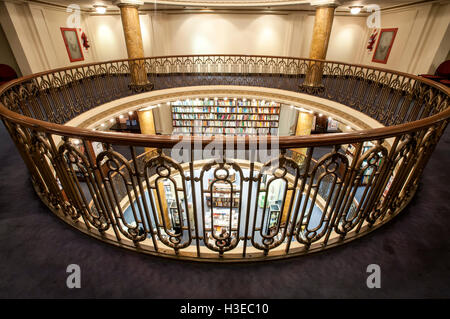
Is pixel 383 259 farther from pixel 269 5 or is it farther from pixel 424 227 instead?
pixel 269 5

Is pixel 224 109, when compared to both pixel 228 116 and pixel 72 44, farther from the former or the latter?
pixel 72 44

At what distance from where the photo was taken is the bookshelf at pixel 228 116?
8.78 metres

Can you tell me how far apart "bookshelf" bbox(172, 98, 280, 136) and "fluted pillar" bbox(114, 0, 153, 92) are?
7.37ft

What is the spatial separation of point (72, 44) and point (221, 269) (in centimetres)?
1038

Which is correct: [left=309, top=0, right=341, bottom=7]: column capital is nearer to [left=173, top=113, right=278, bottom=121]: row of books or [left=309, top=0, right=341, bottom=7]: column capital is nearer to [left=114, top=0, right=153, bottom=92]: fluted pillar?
[left=173, top=113, right=278, bottom=121]: row of books

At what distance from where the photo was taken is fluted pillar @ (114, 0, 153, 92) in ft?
20.6

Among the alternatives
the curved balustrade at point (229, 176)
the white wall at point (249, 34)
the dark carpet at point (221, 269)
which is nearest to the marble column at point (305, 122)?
the white wall at point (249, 34)

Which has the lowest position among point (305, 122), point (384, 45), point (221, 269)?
point (305, 122)

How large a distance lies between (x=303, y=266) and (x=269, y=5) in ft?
27.2

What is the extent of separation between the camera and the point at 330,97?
6.48 meters

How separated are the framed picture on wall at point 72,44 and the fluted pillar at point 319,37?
8.47m

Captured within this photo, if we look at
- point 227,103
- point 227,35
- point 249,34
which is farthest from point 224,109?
point 249,34

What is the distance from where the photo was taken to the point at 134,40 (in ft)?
21.8

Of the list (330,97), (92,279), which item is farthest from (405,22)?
(92,279)
